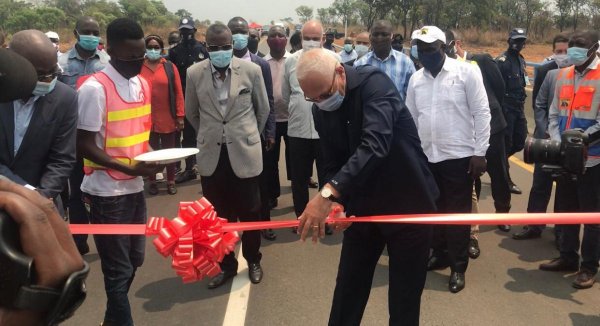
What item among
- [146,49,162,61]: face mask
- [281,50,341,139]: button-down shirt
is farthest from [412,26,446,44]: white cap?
[146,49,162,61]: face mask

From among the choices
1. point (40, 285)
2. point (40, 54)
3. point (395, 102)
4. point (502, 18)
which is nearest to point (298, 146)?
point (395, 102)

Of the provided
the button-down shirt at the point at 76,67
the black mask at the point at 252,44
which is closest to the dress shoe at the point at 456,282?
the button-down shirt at the point at 76,67

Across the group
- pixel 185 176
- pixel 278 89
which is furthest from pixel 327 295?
pixel 185 176

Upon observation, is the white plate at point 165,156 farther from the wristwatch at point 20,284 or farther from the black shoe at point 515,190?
the black shoe at point 515,190

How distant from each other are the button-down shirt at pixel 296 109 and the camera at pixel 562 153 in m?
2.64

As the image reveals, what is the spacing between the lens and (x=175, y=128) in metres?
6.66

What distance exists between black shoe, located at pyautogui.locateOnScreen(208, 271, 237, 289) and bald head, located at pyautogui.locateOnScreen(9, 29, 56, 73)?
214 cm

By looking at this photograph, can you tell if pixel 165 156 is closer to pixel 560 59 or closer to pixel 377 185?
pixel 377 185

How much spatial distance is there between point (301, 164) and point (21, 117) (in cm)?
311

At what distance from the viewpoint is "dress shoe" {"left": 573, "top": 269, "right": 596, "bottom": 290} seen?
392 centimetres

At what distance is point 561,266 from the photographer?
4.25m

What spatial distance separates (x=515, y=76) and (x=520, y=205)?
5.55ft

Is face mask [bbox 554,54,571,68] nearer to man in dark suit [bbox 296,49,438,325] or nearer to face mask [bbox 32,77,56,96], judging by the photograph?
man in dark suit [bbox 296,49,438,325]

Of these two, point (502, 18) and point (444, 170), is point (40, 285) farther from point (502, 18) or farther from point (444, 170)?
point (502, 18)
